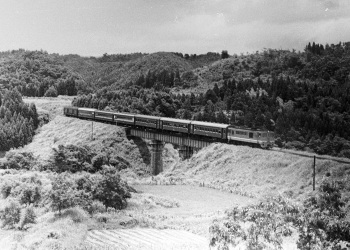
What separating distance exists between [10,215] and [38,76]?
102m

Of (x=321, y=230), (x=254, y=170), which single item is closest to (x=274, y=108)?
(x=254, y=170)

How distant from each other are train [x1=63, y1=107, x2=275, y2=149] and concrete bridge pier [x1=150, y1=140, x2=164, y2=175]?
2.24 meters

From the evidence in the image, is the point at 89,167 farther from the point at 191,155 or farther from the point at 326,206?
the point at 326,206

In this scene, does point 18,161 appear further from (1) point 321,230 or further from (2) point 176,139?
(1) point 321,230

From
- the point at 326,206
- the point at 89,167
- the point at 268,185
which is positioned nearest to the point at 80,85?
the point at 89,167

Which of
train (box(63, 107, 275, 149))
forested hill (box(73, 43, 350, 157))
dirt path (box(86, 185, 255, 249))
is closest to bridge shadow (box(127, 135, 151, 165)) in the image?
train (box(63, 107, 275, 149))

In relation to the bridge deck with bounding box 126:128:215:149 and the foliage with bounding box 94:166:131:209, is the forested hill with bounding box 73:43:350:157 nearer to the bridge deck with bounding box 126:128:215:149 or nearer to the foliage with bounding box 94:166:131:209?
the bridge deck with bounding box 126:128:215:149

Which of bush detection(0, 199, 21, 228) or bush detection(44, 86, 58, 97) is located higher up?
bush detection(44, 86, 58, 97)

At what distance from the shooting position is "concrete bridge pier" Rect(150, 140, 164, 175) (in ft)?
206

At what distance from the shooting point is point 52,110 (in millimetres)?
101375

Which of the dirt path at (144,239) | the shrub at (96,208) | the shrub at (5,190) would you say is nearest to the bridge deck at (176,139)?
the shrub at (96,208)

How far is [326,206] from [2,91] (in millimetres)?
90472

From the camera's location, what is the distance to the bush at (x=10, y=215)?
34938 millimetres

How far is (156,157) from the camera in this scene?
63.3 m
